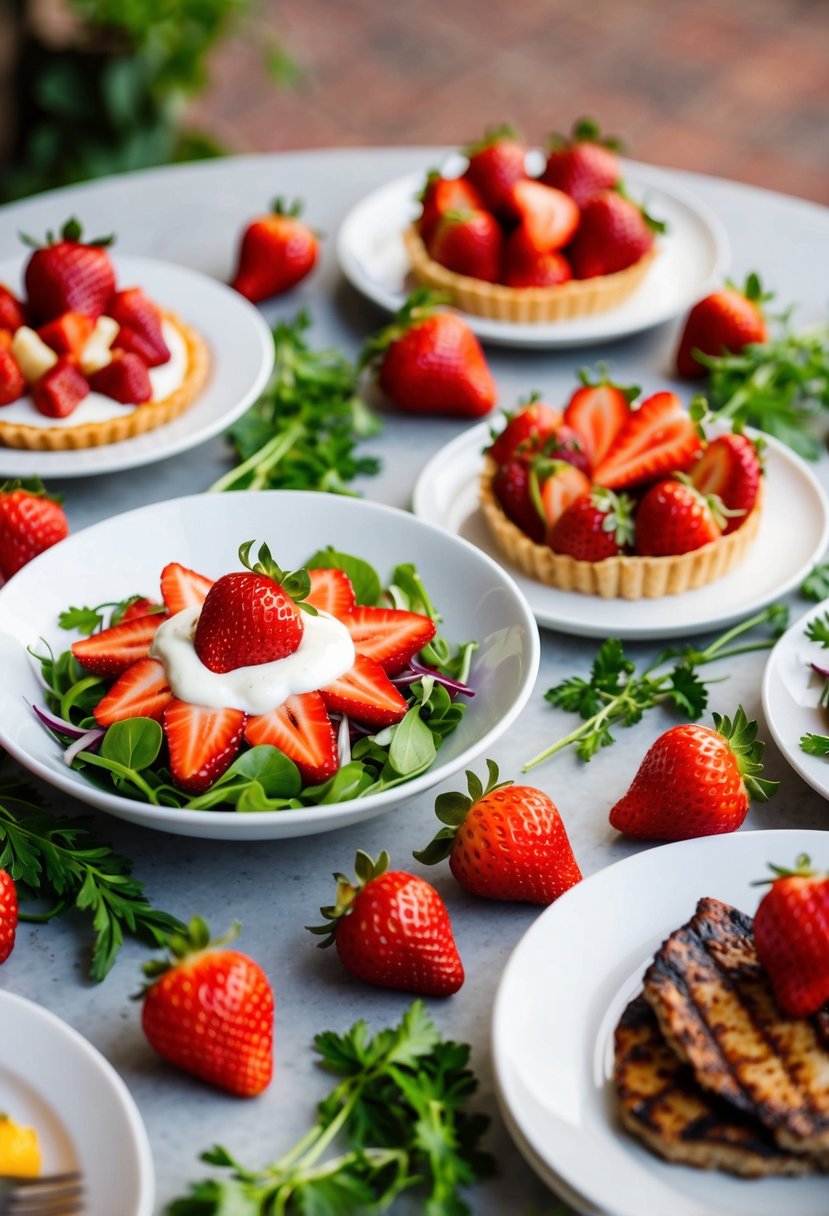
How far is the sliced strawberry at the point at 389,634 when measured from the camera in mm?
1509

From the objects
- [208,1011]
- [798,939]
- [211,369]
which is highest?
[798,939]

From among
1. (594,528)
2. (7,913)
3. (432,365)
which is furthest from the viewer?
(432,365)

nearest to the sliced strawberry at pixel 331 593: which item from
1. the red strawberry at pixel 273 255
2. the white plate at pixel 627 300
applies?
the white plate at pixel 627 300

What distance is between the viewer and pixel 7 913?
4.19 feet

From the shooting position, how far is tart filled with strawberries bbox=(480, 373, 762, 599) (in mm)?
1751

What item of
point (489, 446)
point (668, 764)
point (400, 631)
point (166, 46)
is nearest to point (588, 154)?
point (489, 446)

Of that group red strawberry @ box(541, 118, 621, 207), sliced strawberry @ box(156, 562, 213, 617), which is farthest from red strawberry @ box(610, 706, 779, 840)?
red strawberry @ box(541, 118, 621, 207)

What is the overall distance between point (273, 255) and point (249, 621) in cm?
125

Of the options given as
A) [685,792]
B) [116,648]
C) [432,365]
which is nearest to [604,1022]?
[685,792]

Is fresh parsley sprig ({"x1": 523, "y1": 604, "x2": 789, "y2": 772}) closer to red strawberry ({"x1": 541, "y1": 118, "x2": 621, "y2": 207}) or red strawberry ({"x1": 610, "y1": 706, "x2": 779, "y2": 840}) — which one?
red strawberry ({"x1": 610, "y1": 706, "x2": 779, "y2": 840})

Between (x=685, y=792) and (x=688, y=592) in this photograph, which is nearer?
(x=685, y=792)

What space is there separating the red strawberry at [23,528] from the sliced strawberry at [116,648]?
0.27 meters

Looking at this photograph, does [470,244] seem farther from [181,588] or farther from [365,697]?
[365,697]

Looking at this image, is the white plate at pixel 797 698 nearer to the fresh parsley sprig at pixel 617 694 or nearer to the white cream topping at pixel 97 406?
the fresh parsley sprig at pixel 617 694
